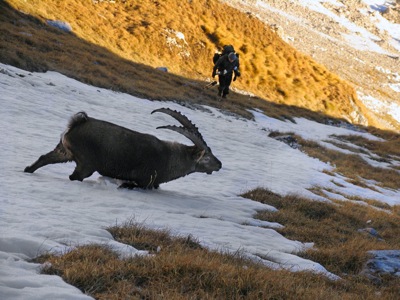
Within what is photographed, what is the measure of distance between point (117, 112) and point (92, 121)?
41.8ft

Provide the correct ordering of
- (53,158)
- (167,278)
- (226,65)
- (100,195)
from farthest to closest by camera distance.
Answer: (226,65), (53,158), (100,195), (167,278)

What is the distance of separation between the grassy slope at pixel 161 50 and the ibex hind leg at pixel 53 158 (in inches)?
666

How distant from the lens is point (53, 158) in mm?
10492

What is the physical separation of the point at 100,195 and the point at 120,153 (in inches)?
43.9

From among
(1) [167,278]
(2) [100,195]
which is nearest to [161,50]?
(2) [100,195]

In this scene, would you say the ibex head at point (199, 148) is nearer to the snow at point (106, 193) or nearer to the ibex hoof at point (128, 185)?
the snow at point (106, 193)

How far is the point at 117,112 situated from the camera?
2283 centimetres

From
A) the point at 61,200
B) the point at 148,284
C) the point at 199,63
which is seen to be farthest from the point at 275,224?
the point at 199,63

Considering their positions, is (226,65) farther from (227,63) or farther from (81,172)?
(81,172)

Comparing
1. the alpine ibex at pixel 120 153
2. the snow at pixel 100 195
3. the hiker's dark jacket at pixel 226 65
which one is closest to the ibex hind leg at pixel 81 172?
the alpine ibex at pixel 120 153

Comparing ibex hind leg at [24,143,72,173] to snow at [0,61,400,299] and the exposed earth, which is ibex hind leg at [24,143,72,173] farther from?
the exposed earth

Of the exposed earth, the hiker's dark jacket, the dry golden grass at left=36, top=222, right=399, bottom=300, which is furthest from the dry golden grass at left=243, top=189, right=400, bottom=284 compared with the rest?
the exposed earth

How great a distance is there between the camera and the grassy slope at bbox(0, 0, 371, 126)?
107 ft

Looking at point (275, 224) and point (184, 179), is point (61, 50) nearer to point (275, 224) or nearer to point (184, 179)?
point (184, 179)
